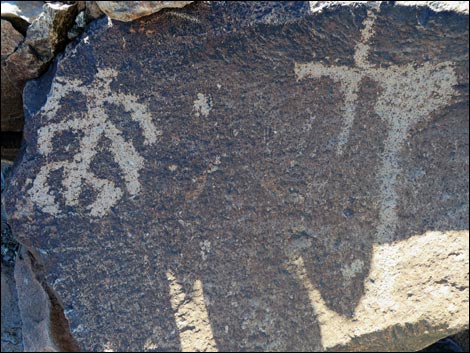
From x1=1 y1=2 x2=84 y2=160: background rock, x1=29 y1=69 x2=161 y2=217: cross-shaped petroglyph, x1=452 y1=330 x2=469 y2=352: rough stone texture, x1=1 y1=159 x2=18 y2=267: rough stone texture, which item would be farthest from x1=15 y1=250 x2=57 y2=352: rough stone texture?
x1=452 y1=330 x2=469 y2=352: rough stone texture

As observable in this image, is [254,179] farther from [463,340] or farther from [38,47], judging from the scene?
[463,340]

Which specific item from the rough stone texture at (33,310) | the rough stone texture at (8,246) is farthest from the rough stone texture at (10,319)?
the rough stone texture at (33,310)

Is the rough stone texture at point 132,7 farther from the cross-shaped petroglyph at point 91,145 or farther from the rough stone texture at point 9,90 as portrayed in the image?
the rough stone texture at point 9,90

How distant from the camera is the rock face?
1045 mm

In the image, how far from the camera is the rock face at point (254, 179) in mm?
1045

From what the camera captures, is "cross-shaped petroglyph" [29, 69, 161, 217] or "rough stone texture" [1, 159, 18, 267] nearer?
"cross-shaped petroglyph" [29, 69, 161, 217]

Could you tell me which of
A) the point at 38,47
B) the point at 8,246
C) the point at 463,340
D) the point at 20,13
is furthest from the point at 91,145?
the point at 463,340

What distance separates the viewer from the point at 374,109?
109 cm

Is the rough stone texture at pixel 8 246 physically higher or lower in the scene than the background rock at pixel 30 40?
lower

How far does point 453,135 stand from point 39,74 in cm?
86

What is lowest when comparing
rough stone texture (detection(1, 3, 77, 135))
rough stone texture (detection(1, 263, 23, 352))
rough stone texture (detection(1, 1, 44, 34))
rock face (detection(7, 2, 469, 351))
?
rough stone texture (detection(1, 263, 23, 352))

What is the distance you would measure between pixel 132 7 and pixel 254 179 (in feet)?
1.30

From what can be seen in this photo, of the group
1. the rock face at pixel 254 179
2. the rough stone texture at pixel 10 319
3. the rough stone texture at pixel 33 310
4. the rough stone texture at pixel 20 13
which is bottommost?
the rough stone texture at pixel 10 319

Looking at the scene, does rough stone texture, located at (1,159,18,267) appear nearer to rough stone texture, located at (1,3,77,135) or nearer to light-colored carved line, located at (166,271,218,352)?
rough stone texture, located at (1,3,77,135)
